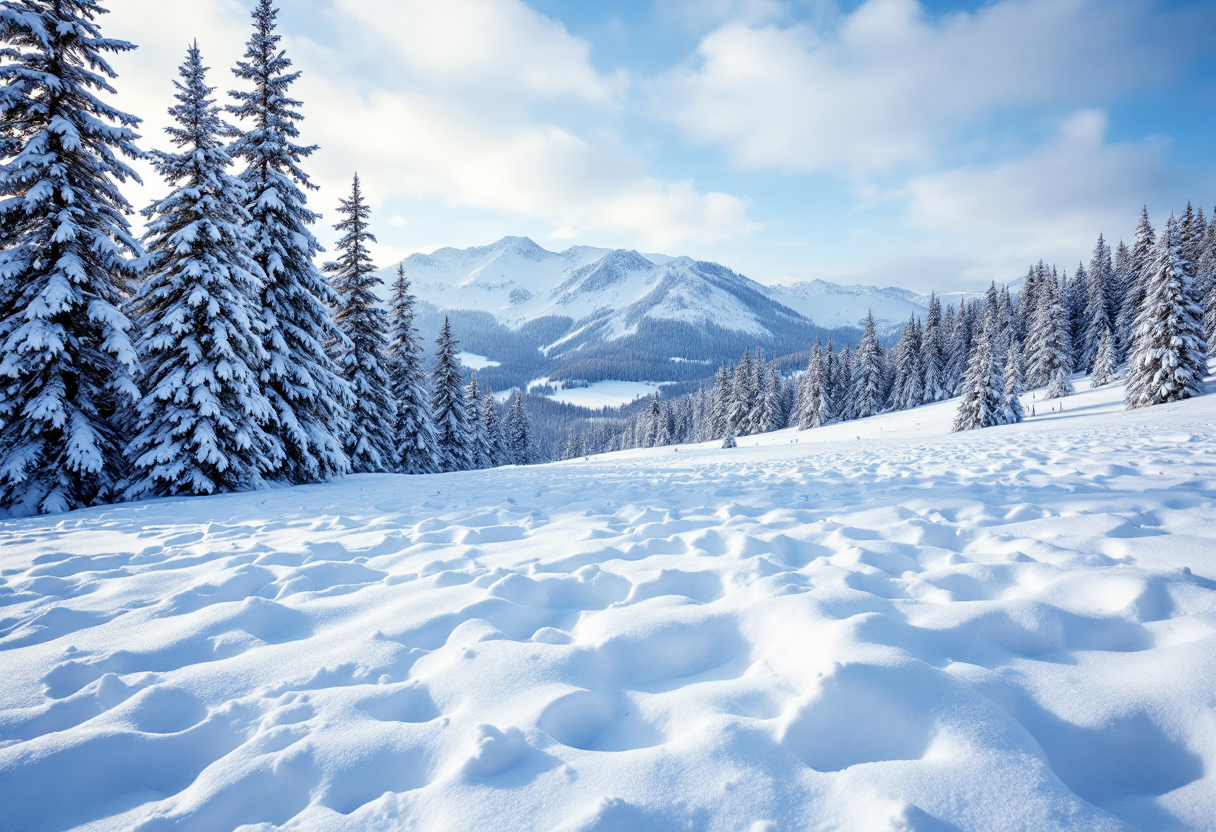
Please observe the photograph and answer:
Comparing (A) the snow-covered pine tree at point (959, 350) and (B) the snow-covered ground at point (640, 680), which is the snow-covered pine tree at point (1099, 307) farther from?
(B) the snow-covered ground at point (640, 680)

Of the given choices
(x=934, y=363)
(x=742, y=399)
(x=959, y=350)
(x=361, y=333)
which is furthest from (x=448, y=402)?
Result: (x=959, y=350)

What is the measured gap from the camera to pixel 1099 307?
4578 cm

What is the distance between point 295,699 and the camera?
226 centimetres

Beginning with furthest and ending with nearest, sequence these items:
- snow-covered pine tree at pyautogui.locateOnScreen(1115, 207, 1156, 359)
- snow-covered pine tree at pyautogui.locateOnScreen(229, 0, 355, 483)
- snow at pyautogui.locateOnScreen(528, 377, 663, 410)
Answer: snow at pyautogui.locateOnScreen(528, 377, 663, 410), snow-covered pine tree at pyautogui.locateOnScreen(1115, 207, 1156, 359), snow-covered pine tree at pyautogui.locateOnScreen(229, 0, 355, 483)

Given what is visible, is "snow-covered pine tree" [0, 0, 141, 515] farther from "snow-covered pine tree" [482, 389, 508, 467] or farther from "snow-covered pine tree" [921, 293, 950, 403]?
"snow-covered pine tree" [921, 293, 950, 403]

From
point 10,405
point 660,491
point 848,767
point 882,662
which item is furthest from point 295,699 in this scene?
point 10,405

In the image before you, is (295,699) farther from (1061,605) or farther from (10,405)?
(10,405)

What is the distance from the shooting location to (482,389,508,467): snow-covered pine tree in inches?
1443

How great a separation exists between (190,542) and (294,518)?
138cm

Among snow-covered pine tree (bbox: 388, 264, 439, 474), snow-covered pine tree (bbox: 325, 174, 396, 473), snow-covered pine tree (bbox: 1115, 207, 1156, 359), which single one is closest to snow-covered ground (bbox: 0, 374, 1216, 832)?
snow-covered pine tree (bbox: 325, 174, 396, 473)

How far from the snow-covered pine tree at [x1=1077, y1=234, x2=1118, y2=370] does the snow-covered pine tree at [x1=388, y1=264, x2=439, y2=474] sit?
5727 cm

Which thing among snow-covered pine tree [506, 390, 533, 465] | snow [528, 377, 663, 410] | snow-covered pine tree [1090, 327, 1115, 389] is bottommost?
snow-covered pine tree [506, 390, 533, 465]

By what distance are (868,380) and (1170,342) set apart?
2557cm

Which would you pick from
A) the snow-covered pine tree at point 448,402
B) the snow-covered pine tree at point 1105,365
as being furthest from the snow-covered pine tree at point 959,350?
the snow-covered pine tree at point 448,402
